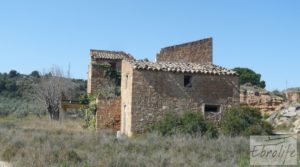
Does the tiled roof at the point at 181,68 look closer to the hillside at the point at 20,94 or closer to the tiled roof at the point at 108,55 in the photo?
the tiled roof at the point at 108,55

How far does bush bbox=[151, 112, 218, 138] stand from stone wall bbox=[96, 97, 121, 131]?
144 inches

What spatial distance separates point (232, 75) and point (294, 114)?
4.83 meters

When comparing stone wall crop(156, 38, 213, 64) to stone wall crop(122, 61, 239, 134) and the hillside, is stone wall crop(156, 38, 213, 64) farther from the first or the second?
the hillside

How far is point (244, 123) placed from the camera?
19859 millimetres

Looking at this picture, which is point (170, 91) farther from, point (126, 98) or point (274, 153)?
point (274, 153)

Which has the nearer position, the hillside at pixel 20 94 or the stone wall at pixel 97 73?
the stone wall at pixel 97 73

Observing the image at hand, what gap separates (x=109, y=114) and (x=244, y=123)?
7230 millimetres

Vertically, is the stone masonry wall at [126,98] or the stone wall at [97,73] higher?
the stone wall at [97,73]

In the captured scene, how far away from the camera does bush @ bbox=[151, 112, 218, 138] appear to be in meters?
19.4

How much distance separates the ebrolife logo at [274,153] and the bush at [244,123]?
16.0ft

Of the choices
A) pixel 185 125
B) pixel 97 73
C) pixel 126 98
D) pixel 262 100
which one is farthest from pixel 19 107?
pixel 185 125

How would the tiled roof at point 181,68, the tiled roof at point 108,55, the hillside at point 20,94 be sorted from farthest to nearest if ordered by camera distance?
the hillside at point 20,94 < the tiled roof at point 108,55 < the tiled roof at point 181,68

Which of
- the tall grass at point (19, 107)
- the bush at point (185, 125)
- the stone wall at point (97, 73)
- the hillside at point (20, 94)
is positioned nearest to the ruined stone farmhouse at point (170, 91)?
the bush at point (185, 125)

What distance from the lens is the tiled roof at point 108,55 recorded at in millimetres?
29594
